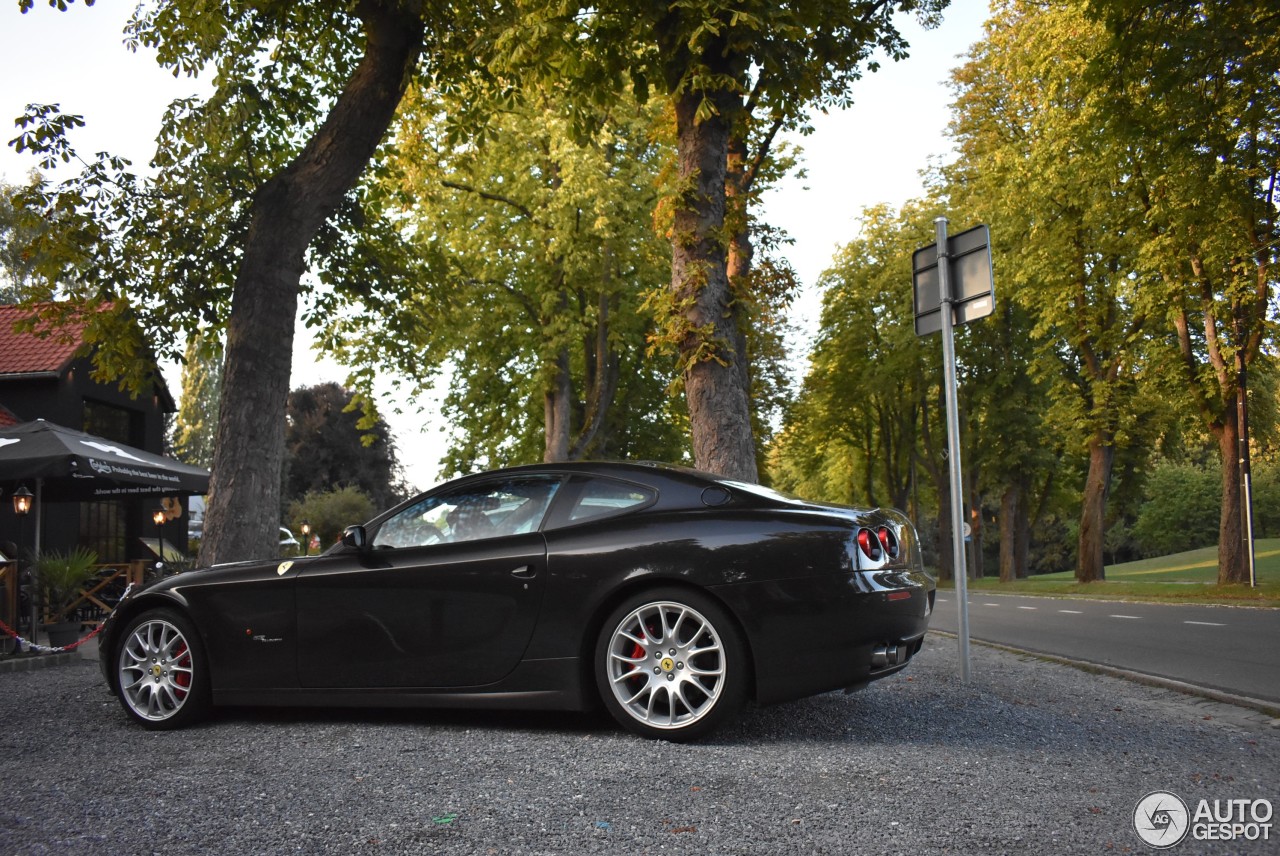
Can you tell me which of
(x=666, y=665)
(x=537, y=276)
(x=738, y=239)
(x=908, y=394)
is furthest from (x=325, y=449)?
(x=666, y=665)

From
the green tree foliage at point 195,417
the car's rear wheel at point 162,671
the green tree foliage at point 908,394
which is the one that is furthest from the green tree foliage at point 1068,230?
the green tree foliage at point 195,417

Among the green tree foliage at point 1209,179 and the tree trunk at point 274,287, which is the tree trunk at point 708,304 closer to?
the tree trunk at point 274,287

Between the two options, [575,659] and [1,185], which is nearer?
[575,659]

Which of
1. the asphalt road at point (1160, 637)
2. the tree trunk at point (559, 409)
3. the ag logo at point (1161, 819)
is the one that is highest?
the tree trunk at point (559, 409)

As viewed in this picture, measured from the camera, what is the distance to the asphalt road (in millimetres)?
8914

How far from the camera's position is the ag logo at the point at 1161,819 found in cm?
374

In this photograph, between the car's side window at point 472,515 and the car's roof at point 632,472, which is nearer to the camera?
the car's roof at point 632,472

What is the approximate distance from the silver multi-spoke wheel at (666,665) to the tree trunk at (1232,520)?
62.4 ft

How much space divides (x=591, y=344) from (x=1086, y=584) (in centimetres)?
1358

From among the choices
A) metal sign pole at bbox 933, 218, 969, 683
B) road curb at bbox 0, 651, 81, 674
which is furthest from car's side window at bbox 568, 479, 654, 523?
road curb at bbox 0, 651, 81, 674

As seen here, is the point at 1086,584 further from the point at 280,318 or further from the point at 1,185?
the point at 1,185

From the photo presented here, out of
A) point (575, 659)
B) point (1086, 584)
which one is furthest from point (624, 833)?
point (1086, 584)

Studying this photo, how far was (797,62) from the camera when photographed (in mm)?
10461

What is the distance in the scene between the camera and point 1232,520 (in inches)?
848
